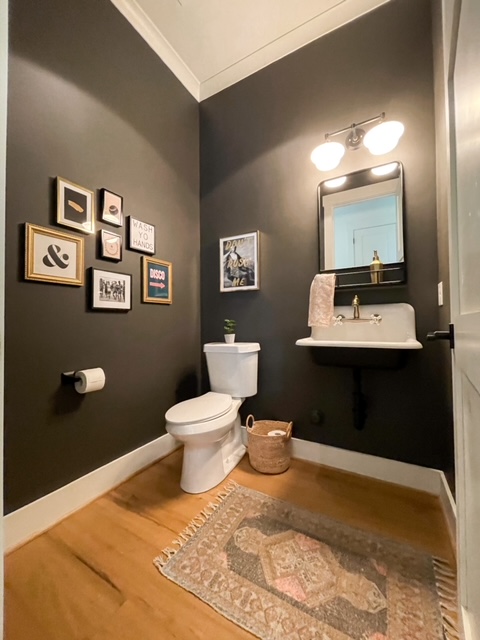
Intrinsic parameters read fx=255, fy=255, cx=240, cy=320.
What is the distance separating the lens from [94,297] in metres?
1.38

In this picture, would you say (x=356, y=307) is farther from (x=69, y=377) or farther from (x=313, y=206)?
(x=69, y=377)

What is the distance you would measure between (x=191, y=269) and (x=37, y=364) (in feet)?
3.95

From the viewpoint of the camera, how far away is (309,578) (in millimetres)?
934

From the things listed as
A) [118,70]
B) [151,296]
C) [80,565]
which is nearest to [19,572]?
[80,565]

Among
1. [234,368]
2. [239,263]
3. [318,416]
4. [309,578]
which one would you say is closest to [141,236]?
[239,263]

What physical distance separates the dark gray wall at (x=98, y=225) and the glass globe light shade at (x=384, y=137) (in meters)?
1.30

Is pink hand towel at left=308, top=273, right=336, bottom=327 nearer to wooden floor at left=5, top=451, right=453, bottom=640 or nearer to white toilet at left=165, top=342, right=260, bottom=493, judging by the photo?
white toilet at left=165, top=342, right=260, bottom=493

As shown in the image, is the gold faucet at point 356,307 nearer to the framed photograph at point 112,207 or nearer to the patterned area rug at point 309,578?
the patterned area rug at point 309,578

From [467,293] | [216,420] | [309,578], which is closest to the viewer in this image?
[467,293]

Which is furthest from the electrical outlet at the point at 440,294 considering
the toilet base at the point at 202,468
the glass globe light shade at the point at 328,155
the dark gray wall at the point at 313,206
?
the toilet base at the point at 202,468

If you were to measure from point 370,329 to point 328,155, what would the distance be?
3.57ft

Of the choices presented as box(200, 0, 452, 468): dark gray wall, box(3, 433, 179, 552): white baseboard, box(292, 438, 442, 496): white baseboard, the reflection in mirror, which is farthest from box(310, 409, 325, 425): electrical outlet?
box(3, 433, 179, 552): white baseboard

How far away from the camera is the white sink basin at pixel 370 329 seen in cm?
140

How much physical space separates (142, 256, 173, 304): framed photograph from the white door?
1548 mm
